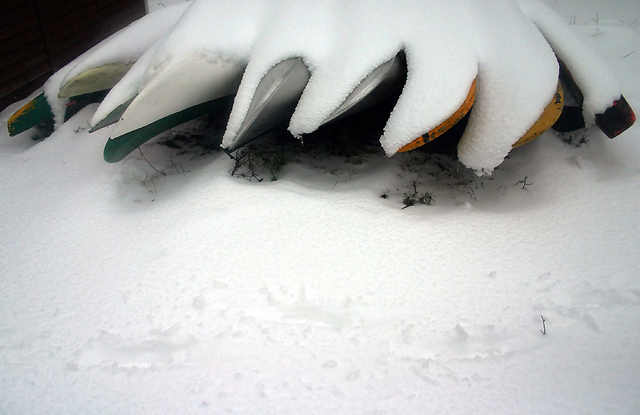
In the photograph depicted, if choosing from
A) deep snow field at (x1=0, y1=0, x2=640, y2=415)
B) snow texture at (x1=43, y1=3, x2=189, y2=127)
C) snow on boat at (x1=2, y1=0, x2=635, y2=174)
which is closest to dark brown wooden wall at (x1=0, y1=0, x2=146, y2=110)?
snow texture at (x1=43, y1=3, x2=189, y2=127)

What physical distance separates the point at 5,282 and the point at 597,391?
7.42 ft

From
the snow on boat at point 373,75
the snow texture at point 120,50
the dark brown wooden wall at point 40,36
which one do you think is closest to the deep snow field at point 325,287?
the snow on boat at point 373,75

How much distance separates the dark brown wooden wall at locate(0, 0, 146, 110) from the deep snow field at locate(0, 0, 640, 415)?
1471 millimetres

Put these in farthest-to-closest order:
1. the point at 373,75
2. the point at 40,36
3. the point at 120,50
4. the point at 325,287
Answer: the point at 40,36
the point at 120,50
the point at 373,75
the point at 325,287

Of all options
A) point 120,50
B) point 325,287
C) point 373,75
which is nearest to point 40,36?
point 120,50

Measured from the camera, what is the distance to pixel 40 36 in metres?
3.66

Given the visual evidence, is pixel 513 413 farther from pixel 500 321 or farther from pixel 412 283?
pixel 412 283

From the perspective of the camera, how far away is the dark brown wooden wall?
11.0 feet

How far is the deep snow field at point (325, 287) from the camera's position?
4.22 ft

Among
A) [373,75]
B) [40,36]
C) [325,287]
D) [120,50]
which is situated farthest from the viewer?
[40,36]

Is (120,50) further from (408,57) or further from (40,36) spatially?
(408,57)

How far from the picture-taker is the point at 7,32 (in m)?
3.30

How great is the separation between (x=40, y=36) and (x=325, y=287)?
3749mm

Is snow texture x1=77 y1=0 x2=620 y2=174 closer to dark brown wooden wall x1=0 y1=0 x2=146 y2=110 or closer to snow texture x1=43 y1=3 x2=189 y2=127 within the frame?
snow texture x1=43 y1=3 x2=189 y2=127
